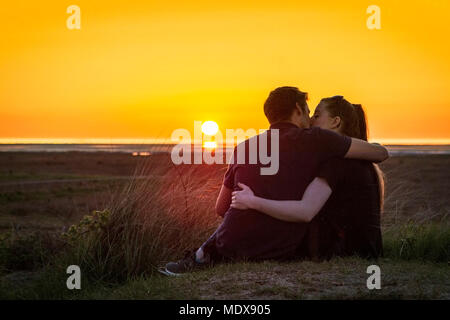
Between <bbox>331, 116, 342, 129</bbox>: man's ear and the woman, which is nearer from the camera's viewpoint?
the woman

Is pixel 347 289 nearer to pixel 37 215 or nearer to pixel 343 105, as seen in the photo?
pixel 343 105

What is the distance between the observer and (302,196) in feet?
13.8

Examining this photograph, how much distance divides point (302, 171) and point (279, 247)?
0.65 metres

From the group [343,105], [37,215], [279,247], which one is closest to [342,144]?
[343,105]

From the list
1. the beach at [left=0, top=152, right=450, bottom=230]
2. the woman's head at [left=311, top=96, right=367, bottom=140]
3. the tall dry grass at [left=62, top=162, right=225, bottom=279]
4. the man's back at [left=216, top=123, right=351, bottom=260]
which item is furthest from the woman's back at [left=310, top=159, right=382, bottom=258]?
the beach at [left=0, top=152, right=450, bottom=230]

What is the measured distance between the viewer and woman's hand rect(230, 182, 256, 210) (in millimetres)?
4145

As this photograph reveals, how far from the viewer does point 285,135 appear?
13.6 ft

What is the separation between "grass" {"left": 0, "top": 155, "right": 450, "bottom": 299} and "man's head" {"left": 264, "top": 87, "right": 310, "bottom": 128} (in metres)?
1.12

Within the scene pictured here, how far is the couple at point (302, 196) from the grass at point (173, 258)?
159 millimetres

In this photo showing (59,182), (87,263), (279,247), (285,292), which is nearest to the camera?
(285,292)

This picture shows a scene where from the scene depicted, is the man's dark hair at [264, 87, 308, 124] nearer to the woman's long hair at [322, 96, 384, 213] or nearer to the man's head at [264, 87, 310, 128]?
the man's head at [264, 87, 310, 128]

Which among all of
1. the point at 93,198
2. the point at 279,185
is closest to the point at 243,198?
the point at 279,185

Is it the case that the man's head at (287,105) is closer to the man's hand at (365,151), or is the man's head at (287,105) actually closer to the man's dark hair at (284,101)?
the man's dark hair at (284,101)

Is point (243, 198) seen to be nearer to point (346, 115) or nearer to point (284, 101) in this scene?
point (284, 101)
